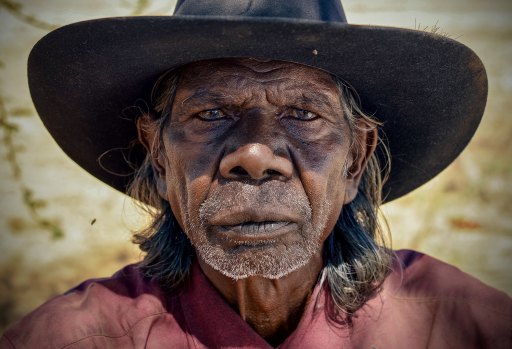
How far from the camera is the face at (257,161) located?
2320 mm

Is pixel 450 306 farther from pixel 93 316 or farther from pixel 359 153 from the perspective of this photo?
pixel 93 316

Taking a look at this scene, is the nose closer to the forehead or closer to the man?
the man

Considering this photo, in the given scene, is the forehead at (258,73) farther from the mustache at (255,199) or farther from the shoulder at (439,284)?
the shoulder at (439,284)

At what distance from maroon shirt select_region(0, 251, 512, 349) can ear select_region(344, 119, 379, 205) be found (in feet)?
1.36

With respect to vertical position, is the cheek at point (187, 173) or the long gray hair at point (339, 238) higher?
the cheek at point (187, 173)

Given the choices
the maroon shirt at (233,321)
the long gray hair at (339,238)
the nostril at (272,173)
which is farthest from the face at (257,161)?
the maroon shirt at (233,321)

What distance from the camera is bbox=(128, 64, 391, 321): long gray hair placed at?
2.63 meters

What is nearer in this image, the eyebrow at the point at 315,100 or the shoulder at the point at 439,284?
the eyebrow at the point at 315,100

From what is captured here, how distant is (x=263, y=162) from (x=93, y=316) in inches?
34.9

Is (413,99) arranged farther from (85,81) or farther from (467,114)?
(85,81)

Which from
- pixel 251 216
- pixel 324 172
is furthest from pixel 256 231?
pixel 324 172

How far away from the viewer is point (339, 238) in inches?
112

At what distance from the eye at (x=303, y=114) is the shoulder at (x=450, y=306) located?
743 millimetres

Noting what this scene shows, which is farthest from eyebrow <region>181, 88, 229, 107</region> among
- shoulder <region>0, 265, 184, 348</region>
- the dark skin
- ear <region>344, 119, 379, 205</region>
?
shoulder <region>0, 265, 184, 348</region>
